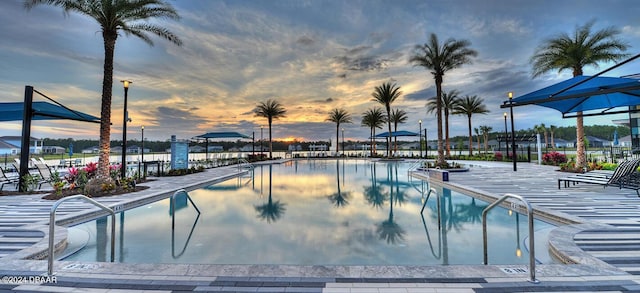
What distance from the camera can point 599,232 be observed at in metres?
4.55

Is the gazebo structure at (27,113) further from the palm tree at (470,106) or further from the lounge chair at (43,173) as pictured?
the palm tree at (470,106)

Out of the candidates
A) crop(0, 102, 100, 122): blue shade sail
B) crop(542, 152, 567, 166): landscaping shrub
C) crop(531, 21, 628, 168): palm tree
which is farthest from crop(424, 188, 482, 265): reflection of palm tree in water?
crop(542, 152, 567, 166): landscaping shrub

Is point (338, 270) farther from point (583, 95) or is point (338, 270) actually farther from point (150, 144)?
point (150, 144)

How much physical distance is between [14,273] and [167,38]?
10.3 metres

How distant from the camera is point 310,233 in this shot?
5.62m

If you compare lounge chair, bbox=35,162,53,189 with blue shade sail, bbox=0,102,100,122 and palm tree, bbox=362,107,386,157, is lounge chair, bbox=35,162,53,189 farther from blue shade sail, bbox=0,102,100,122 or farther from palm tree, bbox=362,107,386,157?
palm tree, bbox=362,107,386,157

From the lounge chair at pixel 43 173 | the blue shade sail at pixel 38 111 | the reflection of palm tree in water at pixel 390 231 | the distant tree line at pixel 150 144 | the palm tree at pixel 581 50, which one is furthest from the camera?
the distant tree line at pixel 150 144

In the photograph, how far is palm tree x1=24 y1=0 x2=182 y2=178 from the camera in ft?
29.9

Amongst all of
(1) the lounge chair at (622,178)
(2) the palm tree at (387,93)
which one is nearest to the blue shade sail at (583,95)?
(1) the lounge chair at (622,178)

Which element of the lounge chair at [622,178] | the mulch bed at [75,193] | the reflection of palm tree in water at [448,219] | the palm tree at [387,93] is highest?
the palm tree at [387,93]

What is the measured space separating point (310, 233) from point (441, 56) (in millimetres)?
16899

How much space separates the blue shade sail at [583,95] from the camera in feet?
20.2

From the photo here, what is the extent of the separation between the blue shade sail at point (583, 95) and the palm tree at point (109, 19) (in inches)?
494

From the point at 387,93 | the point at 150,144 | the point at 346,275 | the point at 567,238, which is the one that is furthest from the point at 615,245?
the point at 150,144
